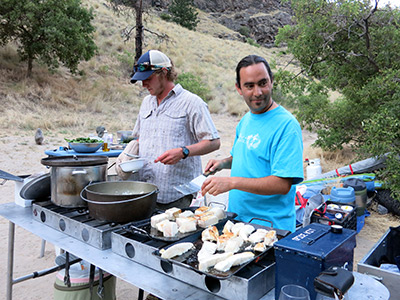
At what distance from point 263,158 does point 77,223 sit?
1105mm

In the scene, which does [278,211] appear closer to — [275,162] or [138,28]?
[275,162]

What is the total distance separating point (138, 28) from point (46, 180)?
13518 millimetres

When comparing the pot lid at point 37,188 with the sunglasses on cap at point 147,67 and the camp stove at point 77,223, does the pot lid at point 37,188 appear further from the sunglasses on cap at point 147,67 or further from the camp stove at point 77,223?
the sunglasses on cap at point 147,67

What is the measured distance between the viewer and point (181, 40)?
27.3 metres

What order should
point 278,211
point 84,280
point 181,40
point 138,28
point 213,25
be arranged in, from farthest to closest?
point 213,25 < point 181,40 < point 138,28 < point 84,280 < point 278,211

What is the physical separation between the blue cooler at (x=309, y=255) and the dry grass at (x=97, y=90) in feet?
19.5

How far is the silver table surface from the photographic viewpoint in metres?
1.32

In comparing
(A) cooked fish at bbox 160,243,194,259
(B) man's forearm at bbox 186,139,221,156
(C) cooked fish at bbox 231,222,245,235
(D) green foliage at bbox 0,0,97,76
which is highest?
(D) green foliage at bbox 0,0,97,76

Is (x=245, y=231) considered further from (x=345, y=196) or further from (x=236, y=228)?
(x=345, y=196)

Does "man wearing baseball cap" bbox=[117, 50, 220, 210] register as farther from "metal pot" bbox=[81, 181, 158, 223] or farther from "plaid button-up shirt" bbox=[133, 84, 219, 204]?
"metal pot" bbox=[81, 181, 158, 223]

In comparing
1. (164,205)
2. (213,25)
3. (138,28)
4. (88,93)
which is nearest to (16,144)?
(88,93)

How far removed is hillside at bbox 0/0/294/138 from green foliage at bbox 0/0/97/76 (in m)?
0.94

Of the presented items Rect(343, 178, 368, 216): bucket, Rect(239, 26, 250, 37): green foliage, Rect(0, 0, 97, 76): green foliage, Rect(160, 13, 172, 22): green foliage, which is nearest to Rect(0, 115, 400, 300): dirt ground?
Rect(343, 178, 368, 216): bucket

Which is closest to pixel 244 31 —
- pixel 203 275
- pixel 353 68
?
pixel 353 68
